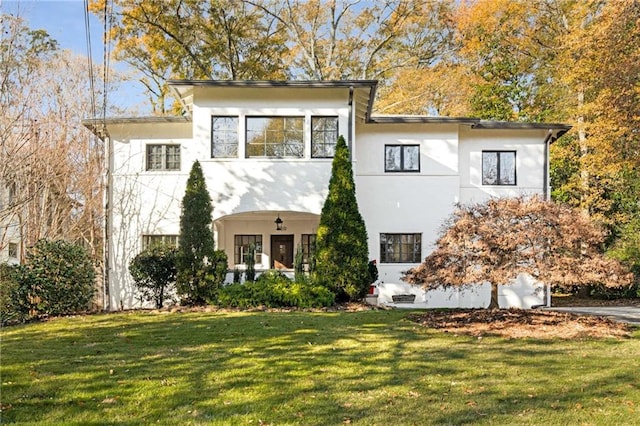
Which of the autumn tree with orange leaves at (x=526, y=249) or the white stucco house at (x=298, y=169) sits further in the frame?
the white stucco house at (x=298, y=169)

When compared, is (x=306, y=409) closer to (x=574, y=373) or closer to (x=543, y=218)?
(x=574, y=373)

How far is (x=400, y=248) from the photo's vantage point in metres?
16.5

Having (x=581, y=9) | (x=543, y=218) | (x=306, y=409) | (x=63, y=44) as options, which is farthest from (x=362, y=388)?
(x=581, y=9)

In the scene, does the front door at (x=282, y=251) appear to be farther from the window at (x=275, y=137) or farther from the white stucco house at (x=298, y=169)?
the window at (x=275, y=137)

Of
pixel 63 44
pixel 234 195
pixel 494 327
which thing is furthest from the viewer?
pixel 63 44

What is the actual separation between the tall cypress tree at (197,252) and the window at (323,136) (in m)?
3.52

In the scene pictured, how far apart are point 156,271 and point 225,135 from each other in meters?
4.50

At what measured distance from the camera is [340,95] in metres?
15.1

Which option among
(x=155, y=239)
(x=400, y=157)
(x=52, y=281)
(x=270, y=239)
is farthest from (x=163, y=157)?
(x=400, y=157)

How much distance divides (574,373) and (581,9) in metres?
18.8

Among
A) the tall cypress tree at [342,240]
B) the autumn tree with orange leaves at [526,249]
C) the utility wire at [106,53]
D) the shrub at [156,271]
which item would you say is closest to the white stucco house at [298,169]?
the tall cypress tree at [342,240]

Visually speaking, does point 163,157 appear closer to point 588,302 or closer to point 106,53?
point 106,53

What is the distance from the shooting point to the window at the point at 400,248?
53.7ft

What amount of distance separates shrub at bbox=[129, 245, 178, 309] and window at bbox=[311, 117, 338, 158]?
16.8ft
